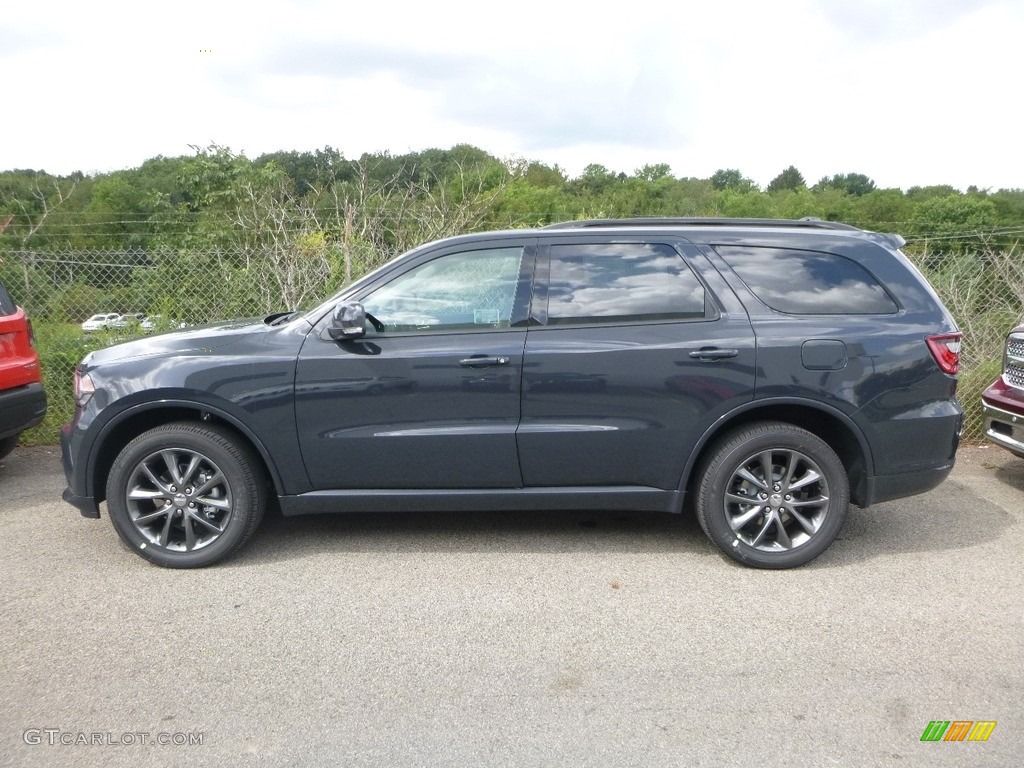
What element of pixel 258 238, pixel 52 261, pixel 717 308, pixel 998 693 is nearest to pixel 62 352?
pixel 52 261

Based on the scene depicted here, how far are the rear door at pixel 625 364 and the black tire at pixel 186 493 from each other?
5.00 ft

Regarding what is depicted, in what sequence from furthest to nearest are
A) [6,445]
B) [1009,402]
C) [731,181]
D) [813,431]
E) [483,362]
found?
[731,181]
[6,445]
[1009,402]
[813,431]
[483,362]

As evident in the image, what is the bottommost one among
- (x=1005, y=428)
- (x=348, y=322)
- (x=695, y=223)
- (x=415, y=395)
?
(x=1005, y=428)

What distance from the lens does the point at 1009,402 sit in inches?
237

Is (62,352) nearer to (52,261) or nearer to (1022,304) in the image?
(52,261)

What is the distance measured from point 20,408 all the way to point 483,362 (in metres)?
3.62

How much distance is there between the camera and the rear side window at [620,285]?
472 cm

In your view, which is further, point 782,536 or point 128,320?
point 128,320

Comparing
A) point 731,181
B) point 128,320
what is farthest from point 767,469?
Result: point 731,181

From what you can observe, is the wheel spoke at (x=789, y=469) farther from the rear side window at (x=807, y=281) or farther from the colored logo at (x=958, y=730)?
the colored logo at (x=958, y=730)

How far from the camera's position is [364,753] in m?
3.07

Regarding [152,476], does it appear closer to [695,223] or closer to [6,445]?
[6,445]

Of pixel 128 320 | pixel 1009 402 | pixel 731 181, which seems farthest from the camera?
pixel 731 181

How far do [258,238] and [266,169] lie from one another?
619 centimetres
